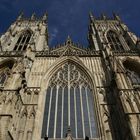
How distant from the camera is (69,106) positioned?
17469 millimetres

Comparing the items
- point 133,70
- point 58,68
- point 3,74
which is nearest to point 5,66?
point 3,74

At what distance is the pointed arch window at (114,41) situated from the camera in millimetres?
27953

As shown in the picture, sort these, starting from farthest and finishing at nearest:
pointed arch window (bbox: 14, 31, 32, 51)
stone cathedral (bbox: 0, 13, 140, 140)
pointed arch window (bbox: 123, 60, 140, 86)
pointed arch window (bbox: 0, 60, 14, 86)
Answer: pointed arch window (bbox: 14, 31, 32, 51)
pointed arch window (bbox: 0, 60, 14, 86)
pointed arch window (bbox: 123, 60, 140, 86)
stone cathedral (bbox: 0, 13, 140, 140)

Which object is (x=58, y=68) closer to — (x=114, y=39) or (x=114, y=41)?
(x=114, y=41)

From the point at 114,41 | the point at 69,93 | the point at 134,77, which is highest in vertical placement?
the point at 114,41

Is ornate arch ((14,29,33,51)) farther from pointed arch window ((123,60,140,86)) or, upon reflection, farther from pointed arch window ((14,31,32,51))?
pointed arch window ((123,60,140,86))

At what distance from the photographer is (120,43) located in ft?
93.8

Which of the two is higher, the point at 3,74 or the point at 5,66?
the point at 5,66

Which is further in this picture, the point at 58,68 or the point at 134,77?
the point at 58,68

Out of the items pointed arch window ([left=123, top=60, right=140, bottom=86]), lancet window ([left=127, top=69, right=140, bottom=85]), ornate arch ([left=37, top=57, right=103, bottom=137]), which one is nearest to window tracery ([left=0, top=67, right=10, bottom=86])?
ornate arch ([left=37, top=57, right=103, bottom=137])

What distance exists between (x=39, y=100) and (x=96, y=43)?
1329 centimetres

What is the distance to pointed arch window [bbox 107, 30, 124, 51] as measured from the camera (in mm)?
27953

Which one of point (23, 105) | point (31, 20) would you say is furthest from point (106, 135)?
point (31, 20)

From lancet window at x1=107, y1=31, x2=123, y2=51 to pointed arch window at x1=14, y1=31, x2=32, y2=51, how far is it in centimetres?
1176
